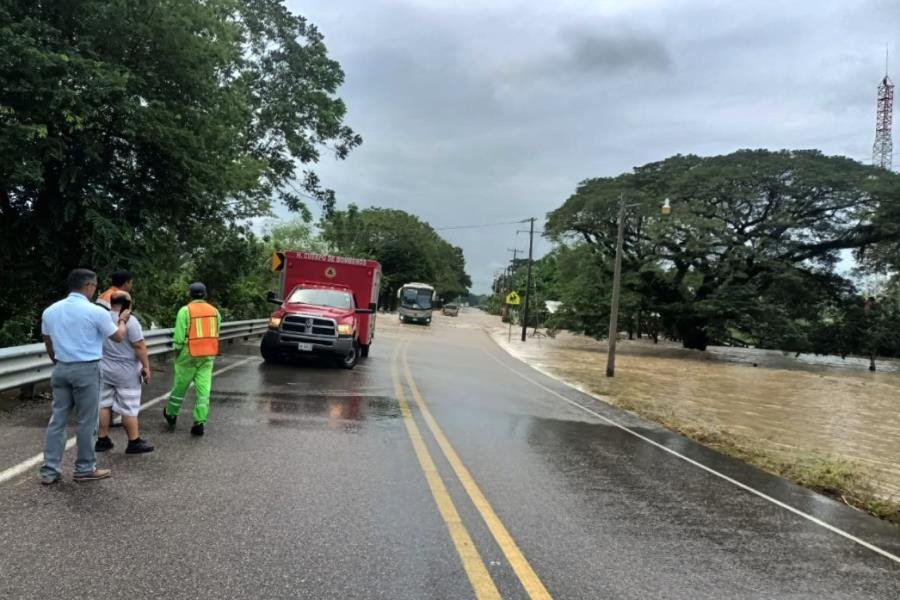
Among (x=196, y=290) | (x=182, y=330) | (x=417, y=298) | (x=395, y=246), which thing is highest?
(x=395, y=246)

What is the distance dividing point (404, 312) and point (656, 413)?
140 feet

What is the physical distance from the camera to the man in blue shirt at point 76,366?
5320 mm

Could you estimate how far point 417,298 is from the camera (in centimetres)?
5566

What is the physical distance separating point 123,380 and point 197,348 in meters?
1.07

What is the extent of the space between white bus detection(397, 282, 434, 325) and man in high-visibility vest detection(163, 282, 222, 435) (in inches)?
1873

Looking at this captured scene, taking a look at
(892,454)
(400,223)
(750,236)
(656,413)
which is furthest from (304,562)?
(400,223)

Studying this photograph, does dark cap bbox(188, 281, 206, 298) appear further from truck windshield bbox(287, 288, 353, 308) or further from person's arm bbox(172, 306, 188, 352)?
truck windshield bbox(287, 288, 353, 308)

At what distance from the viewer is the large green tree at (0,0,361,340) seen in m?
11.0

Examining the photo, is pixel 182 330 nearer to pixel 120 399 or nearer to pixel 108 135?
pixel 120 399

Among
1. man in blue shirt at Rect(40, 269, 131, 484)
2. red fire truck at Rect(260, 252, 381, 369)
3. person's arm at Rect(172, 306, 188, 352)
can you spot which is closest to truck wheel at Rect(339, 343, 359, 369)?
red fire truck at Rect(260, 252, 381, 369)

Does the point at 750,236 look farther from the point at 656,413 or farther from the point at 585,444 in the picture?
the point at 585,444

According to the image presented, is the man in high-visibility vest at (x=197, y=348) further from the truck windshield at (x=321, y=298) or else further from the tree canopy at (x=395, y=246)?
the tree canopy at (x=395, y=246)

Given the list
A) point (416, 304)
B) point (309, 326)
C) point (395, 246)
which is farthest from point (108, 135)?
point (395, 246)

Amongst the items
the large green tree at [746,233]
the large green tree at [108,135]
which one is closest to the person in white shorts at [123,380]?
the large green tree at [108,135]
